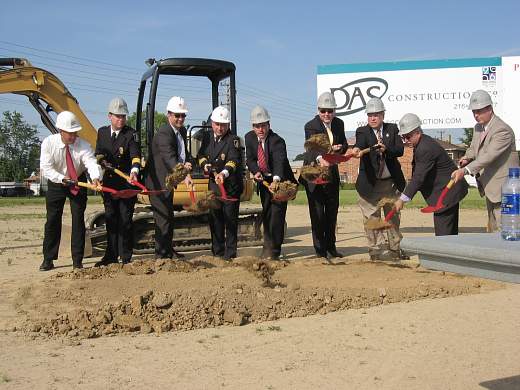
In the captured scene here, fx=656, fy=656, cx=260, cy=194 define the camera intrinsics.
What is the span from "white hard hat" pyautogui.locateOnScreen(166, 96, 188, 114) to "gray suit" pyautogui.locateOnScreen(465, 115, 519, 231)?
11.7ft

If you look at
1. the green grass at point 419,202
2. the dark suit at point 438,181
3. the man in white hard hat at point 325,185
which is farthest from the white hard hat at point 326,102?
the green grass at point 419,202

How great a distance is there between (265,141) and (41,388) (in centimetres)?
533

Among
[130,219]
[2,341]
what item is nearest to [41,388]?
[2,341]

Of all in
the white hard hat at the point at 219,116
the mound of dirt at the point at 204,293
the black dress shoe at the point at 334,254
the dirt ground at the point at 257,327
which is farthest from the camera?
the black dress shoe at the point at 334,254

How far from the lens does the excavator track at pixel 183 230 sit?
1029 centimetres

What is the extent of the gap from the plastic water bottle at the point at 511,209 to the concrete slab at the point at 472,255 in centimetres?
6

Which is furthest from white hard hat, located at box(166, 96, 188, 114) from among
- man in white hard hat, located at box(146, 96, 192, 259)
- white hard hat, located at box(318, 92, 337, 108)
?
white hard hat, located at box(318, 92, 337, 108)

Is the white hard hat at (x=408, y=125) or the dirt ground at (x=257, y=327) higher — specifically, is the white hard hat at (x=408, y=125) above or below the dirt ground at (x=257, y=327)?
above

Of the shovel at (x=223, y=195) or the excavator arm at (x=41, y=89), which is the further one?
the excavator arm at (x=41, y=89)

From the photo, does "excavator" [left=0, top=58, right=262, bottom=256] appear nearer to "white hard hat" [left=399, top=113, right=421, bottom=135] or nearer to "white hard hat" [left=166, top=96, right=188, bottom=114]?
"white hard hat" [left=166, top=96, right=188, bottom=114]

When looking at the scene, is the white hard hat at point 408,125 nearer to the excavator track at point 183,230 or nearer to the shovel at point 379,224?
the shovel at point 379,224

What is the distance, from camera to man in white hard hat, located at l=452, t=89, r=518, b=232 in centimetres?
658

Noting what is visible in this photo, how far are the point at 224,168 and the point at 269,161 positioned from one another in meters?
A: 0.66

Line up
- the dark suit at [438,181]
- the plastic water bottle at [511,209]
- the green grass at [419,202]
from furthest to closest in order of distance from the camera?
the green grass at [419,202] → the dark suit at [438,181] → the plastic water bottle at [511,209]
